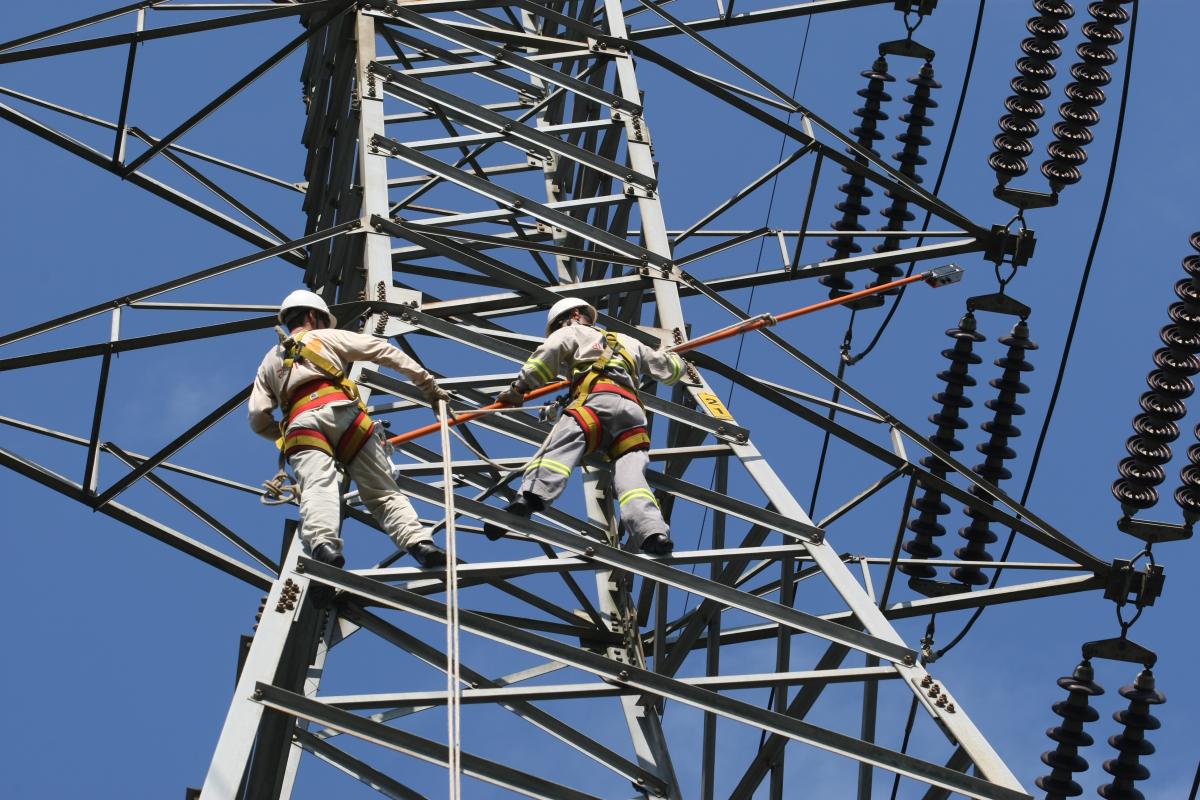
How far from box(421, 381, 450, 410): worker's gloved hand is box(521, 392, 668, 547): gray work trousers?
0.72 meters

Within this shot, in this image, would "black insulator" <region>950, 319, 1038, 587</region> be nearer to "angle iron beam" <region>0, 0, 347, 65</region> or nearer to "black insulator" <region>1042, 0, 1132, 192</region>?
"black insulator" <region>1042, 0, 1132, 192</region>

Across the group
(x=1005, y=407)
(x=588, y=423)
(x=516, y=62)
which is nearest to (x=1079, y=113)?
(x=1005, y=407)

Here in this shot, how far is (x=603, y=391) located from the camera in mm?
14766

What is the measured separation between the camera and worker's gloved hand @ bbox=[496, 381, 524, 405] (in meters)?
15.0

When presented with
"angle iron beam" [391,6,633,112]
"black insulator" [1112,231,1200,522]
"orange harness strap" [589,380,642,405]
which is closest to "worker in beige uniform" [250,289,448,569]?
"orange harness strap" [589,380,642,405]

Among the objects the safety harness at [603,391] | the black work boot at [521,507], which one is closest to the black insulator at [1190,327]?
the safety harness at [603,391]

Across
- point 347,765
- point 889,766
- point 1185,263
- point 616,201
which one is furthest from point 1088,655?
point 347,765

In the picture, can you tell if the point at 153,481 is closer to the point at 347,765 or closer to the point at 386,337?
the point at 386,337

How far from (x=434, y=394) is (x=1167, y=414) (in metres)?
7.75

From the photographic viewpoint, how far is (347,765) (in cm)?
1239

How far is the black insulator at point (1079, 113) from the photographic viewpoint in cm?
2172

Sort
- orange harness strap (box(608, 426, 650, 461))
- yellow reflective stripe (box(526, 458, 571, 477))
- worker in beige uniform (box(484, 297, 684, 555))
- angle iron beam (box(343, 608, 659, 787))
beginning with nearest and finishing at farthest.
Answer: angle iron beam (box(343, 608, 659, 787))
worker in beige uniform (box(484, 297, 684, 555))
yellow reflective stripe (box(526, 458, 571, 477))
orange harness strap (box(608, 426, 650, 461))

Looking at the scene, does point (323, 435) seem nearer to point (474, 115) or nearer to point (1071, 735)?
point (474, 115)

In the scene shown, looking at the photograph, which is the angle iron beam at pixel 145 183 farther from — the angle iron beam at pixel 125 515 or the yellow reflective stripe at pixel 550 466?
the yellow reflective stripe at pixel 550 466
